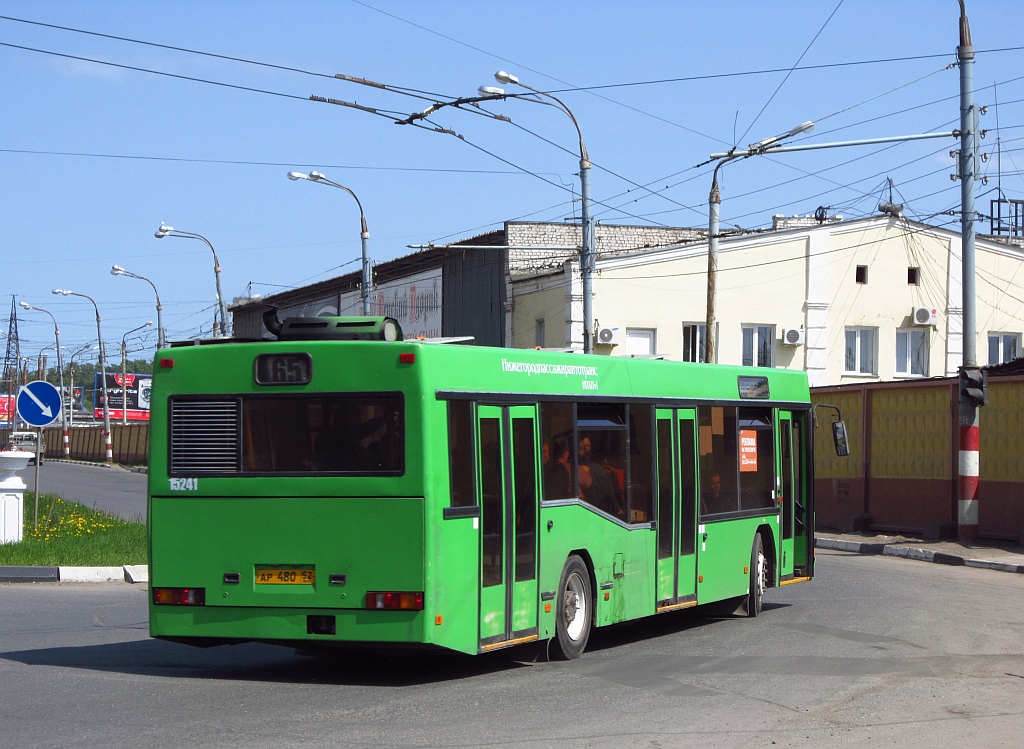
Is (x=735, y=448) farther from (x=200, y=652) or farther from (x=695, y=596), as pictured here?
(x=200, y=652)

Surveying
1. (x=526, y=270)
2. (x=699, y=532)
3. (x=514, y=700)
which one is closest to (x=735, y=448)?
(x=699, y=532)

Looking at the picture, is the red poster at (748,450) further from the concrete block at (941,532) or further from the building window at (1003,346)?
the building window at (1003,346)

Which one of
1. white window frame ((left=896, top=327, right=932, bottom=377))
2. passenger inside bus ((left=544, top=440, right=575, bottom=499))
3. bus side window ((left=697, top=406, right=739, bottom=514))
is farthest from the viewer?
white window frame ((left=896, top=327, right=932, bottom=377))

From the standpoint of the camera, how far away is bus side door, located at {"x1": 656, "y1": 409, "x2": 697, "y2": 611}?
1238 centimetres

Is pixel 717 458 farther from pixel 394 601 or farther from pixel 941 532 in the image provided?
pixel 941 532

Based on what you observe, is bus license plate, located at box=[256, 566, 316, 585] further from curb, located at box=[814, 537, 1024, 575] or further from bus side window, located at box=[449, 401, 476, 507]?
curb, located at box=[814, 537, 1024, 575]

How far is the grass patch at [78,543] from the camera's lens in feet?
58.7

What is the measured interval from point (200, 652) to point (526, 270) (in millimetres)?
35157

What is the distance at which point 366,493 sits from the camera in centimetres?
927

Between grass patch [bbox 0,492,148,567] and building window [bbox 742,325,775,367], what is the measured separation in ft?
76.8

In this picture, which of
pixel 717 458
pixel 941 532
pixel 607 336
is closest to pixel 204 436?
pixel 717 458

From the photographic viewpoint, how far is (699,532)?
1311 centimetres

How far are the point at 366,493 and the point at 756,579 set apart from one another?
651 cm

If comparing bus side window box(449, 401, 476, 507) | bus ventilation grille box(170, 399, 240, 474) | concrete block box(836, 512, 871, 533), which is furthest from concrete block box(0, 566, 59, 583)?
concrete block box(836, 512, 871, 533)
